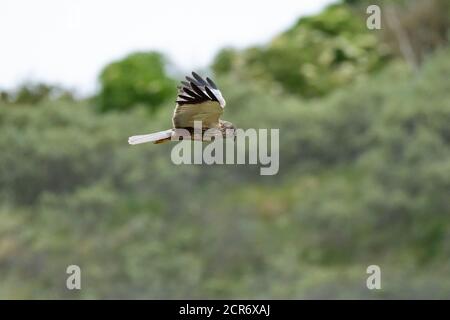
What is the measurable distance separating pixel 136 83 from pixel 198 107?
4084cm

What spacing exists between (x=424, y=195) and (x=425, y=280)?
146 inches

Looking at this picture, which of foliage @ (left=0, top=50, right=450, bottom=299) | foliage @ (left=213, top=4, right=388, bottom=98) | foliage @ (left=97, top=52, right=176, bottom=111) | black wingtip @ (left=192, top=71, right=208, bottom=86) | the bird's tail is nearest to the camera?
the bird's tail

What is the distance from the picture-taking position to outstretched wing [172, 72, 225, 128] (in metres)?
10.5

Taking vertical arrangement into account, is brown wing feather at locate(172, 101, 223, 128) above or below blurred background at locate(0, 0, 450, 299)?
below

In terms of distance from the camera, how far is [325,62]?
166ft

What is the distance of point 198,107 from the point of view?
1060 cm

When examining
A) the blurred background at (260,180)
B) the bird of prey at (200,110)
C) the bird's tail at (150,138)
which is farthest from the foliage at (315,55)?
the bird's tail at (150,138)

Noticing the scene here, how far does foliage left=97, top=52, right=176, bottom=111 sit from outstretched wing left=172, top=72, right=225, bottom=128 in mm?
38326

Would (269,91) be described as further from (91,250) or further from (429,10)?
(91,250)

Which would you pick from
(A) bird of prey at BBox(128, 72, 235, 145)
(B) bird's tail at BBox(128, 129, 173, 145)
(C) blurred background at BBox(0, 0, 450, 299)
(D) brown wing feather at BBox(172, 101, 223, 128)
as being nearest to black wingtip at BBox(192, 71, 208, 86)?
(A) bird of prey at BBox(128, 72, 235, 145)

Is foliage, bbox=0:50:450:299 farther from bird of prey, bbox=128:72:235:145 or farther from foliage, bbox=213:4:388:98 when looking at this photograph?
bird of prey, bbox=128:72:235:145

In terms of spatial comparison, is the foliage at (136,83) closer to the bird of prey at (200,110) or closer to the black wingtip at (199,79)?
the black wingtip at (199,79)

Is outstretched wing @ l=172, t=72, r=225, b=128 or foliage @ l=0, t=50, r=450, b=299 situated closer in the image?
outstretched wing @ l=172, t=72, r=225, b=128

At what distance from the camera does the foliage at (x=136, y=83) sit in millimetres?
49406
